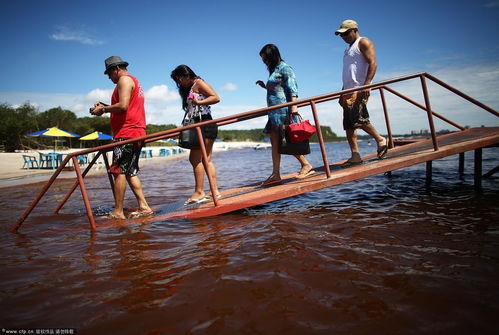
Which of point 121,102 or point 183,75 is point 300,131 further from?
point 121,102

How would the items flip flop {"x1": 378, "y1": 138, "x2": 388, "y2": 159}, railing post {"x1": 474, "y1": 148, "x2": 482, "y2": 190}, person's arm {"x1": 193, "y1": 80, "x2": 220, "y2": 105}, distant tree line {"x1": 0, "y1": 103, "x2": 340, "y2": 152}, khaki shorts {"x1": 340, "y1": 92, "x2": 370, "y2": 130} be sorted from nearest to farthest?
person's arm {"x1": 193, "y1": 80, "x2": 220, "y2": 105} < khaki shorts {"x1": 340, "y1": 92, "x2": 370, "y2": 130} < flip flop {"x1": 378, "y1": 138, "x2": 388, "y2": 159} < railing post {"x1": 474, "y1": 148, "x2": 482, "y2": 190} < distant tree line {"x1": 0, "y1": 103, "x2": 340, "y2": 152}

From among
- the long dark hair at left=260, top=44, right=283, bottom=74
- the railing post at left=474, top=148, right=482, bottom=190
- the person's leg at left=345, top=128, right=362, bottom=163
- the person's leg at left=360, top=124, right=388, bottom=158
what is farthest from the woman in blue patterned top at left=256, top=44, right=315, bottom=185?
the railing post at left=474, top=148, right=482, bottom=190

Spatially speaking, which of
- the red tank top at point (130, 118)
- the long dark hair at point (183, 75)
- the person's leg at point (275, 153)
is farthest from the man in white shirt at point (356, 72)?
the red tank top at point (130, 118)

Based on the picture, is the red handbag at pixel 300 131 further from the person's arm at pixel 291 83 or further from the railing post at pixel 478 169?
the railing post at pixel 478 169

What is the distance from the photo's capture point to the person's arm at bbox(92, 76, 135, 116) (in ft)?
10.7

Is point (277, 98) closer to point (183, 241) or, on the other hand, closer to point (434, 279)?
point (183, 241)

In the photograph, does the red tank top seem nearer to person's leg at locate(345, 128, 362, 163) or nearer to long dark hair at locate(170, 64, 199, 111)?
long dark hair at locate(170, 64, 199, 111)

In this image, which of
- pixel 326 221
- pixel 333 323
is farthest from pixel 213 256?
pixel 326 221

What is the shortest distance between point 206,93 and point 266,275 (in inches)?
97.4

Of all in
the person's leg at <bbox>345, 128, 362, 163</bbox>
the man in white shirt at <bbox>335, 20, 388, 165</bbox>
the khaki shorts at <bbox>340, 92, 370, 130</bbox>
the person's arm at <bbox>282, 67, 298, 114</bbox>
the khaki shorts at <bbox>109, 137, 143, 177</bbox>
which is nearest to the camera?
the khaki shorts at <bbox>109, 137, 143, 177</bbox>

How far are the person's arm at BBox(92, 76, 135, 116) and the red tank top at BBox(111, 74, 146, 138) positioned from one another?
12 centimetres

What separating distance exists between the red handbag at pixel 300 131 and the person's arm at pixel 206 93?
3.52ft

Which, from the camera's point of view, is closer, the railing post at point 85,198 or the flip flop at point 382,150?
the railing post at point 85,198

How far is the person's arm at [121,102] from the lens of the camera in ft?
10.7
